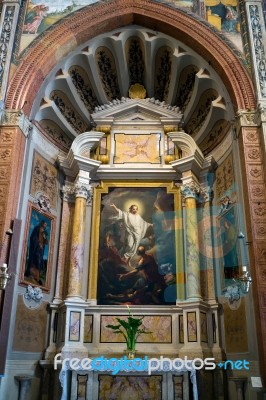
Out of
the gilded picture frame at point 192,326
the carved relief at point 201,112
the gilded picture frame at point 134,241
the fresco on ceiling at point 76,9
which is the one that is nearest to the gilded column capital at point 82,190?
the gilded picture frame at point 134,241

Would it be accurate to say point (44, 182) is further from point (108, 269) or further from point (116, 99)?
point (116, 99)

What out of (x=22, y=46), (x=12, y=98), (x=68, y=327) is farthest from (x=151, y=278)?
(x=22, y=46)

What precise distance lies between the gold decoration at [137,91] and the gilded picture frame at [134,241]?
2.49m

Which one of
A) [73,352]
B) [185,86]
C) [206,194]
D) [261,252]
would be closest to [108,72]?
[185,86]

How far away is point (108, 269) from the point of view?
30.5 feet

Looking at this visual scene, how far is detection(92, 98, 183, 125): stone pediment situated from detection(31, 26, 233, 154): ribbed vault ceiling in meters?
0.21

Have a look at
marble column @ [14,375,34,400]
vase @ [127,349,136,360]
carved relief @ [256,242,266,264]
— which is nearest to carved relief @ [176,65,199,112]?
carved relief @ [256,242,266,264]

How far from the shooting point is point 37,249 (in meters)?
8.95

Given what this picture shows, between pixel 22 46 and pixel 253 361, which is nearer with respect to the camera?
pixel 253 361

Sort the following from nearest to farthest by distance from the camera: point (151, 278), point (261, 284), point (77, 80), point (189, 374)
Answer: point (261, 284)
point (189, 374)
point (151, 278)
point (77, 80)

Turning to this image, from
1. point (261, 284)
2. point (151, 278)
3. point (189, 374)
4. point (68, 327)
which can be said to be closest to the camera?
point (261, 284)

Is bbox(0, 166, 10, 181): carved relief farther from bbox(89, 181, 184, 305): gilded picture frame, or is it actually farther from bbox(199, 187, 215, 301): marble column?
bbox(199, 187, 215, 301): marble column

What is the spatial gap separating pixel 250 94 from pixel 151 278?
424 centimetres

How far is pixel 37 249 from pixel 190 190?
3531 millimetres
